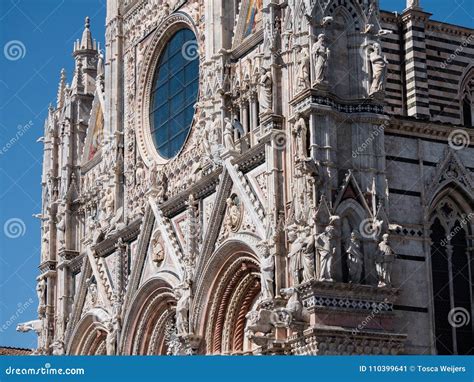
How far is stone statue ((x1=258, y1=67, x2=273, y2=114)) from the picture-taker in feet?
73.2

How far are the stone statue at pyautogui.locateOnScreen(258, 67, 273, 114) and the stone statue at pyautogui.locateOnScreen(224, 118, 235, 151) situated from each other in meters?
1.61

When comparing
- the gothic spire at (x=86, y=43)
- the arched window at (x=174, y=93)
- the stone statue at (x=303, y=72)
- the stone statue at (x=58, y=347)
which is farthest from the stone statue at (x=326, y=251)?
the gothic spire at (x=86, y=43)

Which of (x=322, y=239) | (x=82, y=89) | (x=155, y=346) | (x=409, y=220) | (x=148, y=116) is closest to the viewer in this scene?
(x=322, y=239)

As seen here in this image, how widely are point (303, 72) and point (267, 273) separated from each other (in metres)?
3.66

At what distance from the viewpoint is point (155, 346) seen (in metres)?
27.0

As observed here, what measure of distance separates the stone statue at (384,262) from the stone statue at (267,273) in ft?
6.35

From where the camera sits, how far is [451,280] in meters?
22.0

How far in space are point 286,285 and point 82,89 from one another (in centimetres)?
1412

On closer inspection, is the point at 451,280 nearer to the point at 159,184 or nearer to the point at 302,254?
the point at 302,254

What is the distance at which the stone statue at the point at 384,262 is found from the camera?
813 inches

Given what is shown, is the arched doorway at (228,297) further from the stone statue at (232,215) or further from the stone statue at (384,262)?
the stone statue at (384,262)

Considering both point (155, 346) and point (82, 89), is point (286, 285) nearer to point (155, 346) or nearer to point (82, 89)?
point (155, 346)

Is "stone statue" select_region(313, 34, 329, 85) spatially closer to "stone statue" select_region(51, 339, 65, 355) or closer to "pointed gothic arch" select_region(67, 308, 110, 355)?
"pointed gothic arch" select_region(67, 308, 110, 355)

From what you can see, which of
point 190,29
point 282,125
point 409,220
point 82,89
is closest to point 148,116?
point 190,29
